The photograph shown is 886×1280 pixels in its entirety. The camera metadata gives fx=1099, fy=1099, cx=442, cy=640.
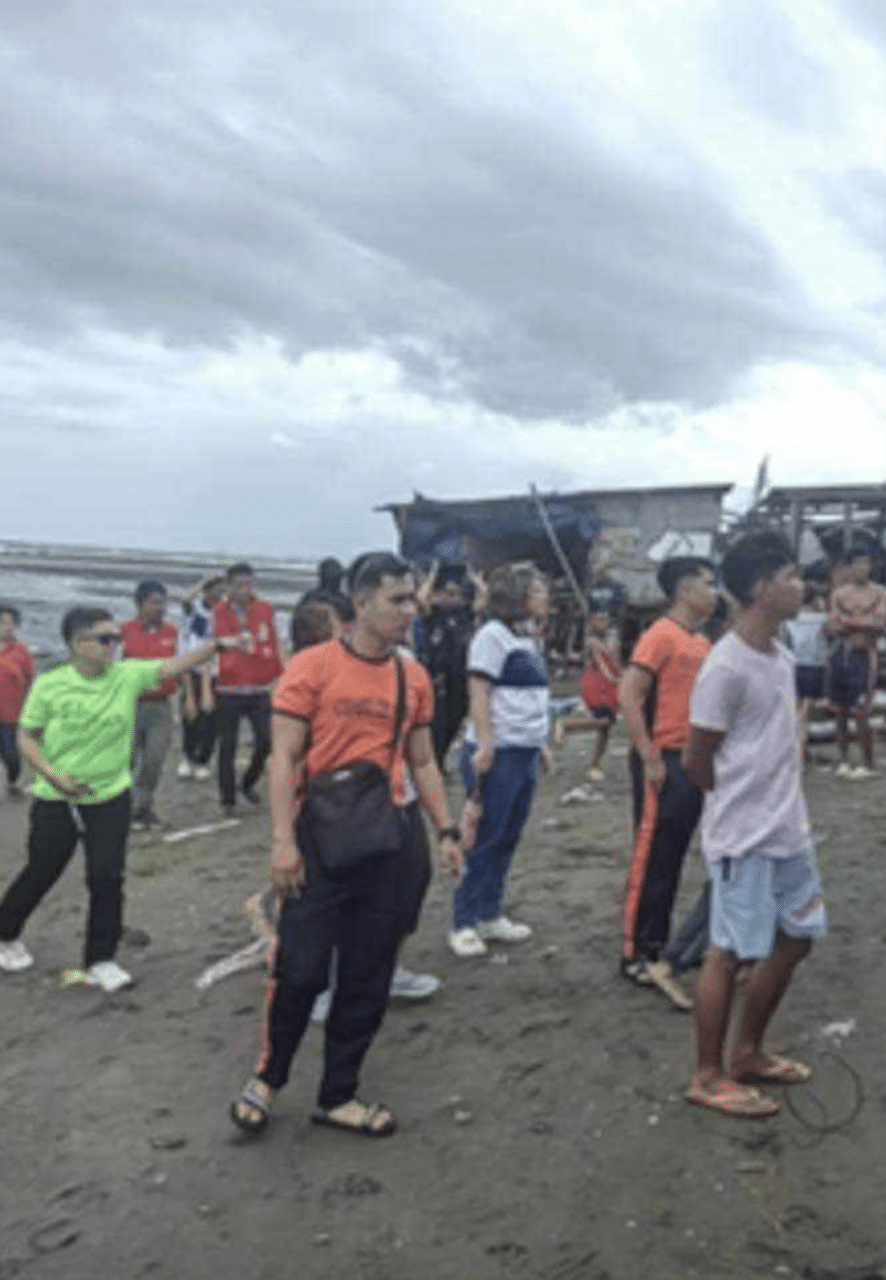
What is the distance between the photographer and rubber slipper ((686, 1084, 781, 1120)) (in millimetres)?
3779

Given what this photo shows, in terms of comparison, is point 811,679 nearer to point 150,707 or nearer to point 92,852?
point 150,707

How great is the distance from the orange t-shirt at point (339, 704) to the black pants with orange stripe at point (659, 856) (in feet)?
4.68

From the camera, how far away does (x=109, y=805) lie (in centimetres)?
544

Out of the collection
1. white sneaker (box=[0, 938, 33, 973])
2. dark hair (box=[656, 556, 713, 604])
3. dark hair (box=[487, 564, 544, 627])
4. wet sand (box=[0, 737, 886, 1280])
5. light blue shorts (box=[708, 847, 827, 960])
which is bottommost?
white sneaker (box=[0, 938, 33, 973])

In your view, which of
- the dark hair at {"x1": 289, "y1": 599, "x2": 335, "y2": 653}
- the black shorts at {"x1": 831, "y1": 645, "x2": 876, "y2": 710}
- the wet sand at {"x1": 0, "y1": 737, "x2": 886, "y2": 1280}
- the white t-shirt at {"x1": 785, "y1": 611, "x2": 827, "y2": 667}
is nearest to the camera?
the wet sand at {"x1": 0, "y1": 737, "x2": 886, "y2": 1280}

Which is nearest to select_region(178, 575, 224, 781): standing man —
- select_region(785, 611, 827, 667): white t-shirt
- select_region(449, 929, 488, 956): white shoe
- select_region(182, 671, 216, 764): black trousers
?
select_region(182, 671, 216, 764): black trousers

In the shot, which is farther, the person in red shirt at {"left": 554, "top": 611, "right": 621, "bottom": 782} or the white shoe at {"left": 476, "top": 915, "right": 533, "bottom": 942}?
the person in red shirt at {"left": 554, "top": 611, "right": 621, "bottom": 782}

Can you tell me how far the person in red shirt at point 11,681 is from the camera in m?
10.6

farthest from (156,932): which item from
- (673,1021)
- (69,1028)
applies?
(673,1021)

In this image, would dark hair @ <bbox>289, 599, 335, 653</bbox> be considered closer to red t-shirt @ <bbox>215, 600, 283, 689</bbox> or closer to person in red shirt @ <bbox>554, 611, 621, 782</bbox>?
red t-shirt @ <bbox>215, 600, 283, 689</bbox>

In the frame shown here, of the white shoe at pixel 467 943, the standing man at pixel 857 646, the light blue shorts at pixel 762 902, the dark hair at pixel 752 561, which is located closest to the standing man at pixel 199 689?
the white shoe at pixel 467 943

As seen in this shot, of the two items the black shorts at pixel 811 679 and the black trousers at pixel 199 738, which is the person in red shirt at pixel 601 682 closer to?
the black shorts at pixel 811 679

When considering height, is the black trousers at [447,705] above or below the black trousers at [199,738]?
above

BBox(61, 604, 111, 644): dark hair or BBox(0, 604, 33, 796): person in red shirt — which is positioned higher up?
BBox(61, 604, 111, 644): dark hair
